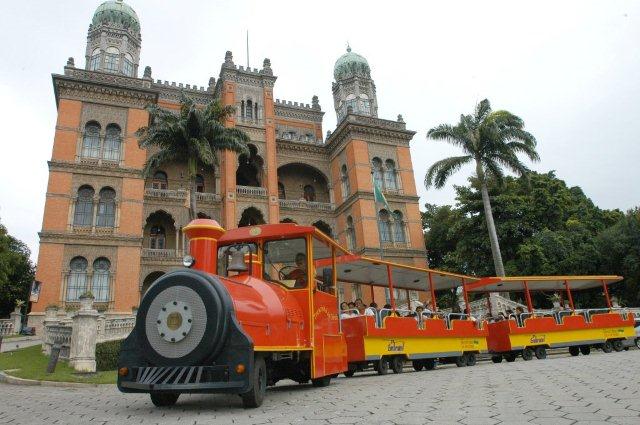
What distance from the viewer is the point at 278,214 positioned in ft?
101

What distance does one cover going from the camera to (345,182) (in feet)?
110

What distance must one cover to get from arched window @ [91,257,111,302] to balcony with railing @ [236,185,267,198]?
9343 millimetres

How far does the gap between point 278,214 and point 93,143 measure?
12033 millimetres

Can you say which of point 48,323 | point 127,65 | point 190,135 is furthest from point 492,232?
point 127,65

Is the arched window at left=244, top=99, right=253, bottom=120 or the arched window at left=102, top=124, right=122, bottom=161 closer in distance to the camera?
the arched window at left=102, top=124, right=122, bottom=161

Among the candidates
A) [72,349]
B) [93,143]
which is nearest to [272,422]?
[72,349]

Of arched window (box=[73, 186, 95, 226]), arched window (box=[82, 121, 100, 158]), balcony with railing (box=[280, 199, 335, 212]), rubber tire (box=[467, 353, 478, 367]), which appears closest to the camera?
rubber tire (box=[467, 353, 478, 367])

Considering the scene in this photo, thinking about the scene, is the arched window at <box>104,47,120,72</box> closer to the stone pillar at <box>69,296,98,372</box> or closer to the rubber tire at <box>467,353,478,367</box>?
the stone pillar at <box>69,296,98,372</box>

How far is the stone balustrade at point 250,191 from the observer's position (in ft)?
99.0

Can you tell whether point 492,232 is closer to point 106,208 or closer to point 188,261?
point 188,261

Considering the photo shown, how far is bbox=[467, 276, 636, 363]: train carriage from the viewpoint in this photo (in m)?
14.3

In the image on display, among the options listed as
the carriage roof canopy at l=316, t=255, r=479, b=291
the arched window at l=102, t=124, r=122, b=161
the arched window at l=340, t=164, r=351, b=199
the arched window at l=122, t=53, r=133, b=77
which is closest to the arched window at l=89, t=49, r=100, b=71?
the arched window at l=122, t=53, r=133, b=77

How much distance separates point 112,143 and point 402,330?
72.7 ft

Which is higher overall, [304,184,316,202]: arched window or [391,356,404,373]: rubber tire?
[304,184,316,202]: arched window
